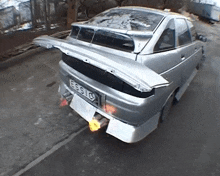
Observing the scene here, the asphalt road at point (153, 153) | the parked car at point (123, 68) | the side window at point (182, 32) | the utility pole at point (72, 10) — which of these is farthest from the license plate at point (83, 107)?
the utility pole at point (72, 10)

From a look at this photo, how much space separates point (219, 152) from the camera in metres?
2.81

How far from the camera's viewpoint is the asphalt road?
240 centimetres

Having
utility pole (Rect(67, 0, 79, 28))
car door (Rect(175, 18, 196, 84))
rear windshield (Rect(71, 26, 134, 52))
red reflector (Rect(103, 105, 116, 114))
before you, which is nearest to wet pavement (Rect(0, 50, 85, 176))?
red reflector (Rect(103, 105, 116, 114))

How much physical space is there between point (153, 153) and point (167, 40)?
5.20 ft

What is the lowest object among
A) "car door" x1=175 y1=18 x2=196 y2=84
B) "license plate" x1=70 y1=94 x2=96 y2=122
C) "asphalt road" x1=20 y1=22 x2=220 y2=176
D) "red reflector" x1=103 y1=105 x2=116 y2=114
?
"asphalt road" x1=20 y1=22 x2=220 y2=176

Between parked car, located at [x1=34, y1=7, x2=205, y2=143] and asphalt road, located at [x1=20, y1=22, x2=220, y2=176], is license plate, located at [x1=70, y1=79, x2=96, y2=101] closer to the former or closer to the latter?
parked car, located at [x1=34, y1=7, x2=205, y2=143]

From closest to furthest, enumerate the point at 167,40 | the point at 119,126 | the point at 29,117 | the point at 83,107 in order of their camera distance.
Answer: the point at 119,126, the point at 83,107, the point at 167,40, the point at 29,117

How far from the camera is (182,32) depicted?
322 cm

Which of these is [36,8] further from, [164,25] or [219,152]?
[219,152]

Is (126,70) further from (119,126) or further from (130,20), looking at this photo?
(130,20)

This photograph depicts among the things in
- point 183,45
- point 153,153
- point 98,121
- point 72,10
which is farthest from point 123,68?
point 72,10

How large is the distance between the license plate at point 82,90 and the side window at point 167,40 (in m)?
0.98

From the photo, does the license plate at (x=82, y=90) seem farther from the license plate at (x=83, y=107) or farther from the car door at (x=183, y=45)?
the car door at (x=183, y=45)

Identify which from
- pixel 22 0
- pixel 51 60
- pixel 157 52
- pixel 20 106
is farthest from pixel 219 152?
pixel 22 0
